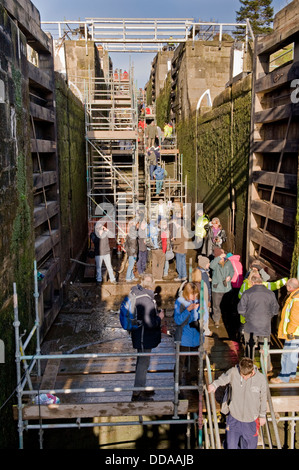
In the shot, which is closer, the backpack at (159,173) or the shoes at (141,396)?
the shoes at (141,396)

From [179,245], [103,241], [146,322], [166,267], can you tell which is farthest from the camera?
[166,267]

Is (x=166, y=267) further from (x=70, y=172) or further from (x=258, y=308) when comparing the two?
(x=258, y=308)

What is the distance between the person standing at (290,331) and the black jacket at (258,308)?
28cm

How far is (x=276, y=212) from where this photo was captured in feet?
25.5

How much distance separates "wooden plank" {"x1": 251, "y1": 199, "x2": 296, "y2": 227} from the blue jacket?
2517 millimetres

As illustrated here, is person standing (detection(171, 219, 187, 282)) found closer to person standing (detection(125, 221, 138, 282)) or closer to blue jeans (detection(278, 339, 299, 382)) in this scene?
person standing (detection(125, 221, 138, 282))

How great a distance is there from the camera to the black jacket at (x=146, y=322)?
5586 mm

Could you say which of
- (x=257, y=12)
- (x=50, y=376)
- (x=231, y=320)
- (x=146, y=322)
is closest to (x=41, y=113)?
(x=146, y=322)

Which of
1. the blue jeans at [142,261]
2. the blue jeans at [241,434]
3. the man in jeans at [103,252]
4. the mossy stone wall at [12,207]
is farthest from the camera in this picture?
the blue jeans at [142,261]

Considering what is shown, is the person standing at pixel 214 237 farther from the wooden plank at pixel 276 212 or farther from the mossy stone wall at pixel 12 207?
the mossy stone wall at pixel 12 207

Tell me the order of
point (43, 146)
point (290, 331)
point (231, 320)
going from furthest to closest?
point (231, 320)
point (43, 146)
point (290, 331)

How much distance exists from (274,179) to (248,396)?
445 centimetres

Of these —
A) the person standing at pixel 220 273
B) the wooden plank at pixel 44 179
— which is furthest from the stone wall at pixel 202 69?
the person standing at pixel 220 273
